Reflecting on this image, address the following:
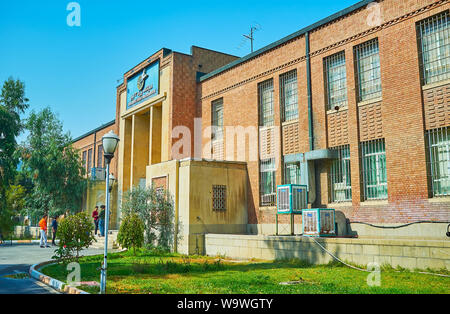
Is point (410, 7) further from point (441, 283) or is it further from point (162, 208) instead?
point (162, 208)

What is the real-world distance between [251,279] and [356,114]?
8.18 meters

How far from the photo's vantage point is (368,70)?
49.0 feet

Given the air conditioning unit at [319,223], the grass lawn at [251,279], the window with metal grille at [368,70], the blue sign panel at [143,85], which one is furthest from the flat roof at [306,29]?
the grass lawn at [251,279]

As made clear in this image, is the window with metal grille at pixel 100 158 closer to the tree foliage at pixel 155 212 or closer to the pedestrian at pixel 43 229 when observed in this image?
the pedestrian at pixel 43 229

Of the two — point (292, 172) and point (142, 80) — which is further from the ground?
point (142, 80)

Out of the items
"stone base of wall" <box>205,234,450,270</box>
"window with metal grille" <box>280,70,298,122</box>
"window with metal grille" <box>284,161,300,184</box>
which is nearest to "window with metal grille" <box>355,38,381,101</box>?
"window with metal grille" <box>280,70,298,122</box>

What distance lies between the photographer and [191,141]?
23109 millimetres

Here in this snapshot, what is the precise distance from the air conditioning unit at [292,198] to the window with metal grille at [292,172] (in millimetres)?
1383

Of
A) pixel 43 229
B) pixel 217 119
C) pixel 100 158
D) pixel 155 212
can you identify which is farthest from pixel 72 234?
pixel 100 158

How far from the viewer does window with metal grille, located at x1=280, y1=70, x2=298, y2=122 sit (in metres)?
17.7

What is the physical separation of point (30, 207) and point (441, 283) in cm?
3017

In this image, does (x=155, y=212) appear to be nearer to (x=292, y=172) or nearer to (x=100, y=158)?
(x=292, y=172)

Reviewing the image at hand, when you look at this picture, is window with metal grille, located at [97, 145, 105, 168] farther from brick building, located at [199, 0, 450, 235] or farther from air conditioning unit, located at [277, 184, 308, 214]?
air conditioning unit, located at [277, 184, 308, 214]

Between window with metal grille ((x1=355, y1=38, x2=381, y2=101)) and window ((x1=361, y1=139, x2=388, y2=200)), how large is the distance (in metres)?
1.82
